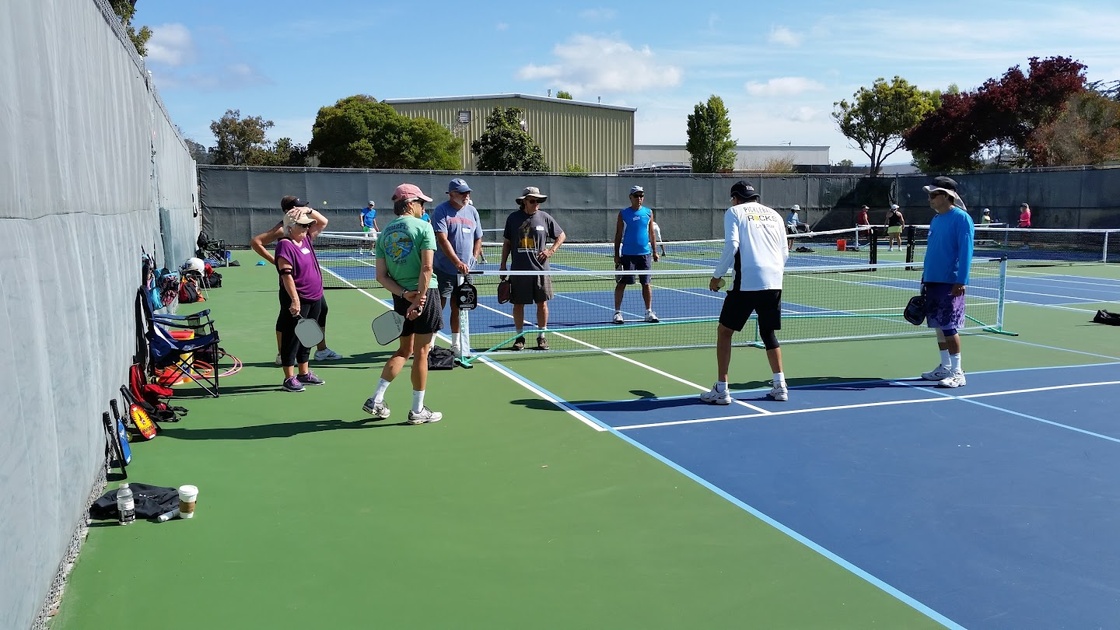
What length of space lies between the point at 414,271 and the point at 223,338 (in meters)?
5.44

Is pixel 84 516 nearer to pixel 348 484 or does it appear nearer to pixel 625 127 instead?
pixel 348 484

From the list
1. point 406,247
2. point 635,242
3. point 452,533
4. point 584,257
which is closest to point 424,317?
point 406,247

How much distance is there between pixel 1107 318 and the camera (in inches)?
475

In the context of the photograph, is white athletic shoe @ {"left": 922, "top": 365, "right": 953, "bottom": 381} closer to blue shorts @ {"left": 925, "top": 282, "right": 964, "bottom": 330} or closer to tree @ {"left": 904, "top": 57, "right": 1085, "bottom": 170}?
blue shorts @ {"left": 925, "top": 282, "right": 964, "bottom": 330}

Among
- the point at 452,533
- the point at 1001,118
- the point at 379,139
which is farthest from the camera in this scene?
the point at 379,139

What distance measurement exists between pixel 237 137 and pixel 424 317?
69.3 metres

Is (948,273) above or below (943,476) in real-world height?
above

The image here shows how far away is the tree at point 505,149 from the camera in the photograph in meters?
53.5

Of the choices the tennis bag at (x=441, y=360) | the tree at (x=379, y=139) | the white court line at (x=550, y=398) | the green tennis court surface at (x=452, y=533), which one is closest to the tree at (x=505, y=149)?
the tree at (x=379, y=139)

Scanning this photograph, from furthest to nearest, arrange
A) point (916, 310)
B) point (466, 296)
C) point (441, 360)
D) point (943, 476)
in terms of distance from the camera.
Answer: point (441, 360), point (466, 296), point (916, 310), point (943, 476)

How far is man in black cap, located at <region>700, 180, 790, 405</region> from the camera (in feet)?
23.3

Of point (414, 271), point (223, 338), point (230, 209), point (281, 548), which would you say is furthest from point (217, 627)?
point (230, 209)

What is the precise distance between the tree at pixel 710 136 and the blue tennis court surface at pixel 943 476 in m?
55.8

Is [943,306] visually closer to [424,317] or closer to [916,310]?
[916,310]
